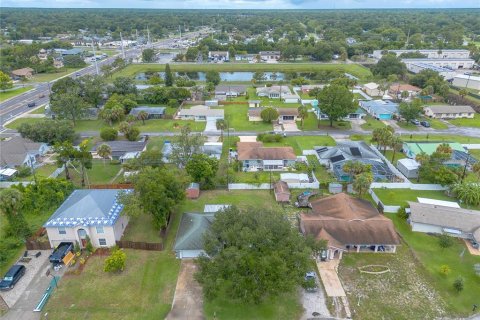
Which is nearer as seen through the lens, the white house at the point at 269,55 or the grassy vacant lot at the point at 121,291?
the grassy vacant lot at the point at 121,291

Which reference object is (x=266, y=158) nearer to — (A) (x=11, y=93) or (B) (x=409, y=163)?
(B) (x=409, y=163)

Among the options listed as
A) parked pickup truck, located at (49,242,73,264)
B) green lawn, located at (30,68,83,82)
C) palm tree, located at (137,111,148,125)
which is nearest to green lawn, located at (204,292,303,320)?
parked pickup truck, located at (49,242,73,264)

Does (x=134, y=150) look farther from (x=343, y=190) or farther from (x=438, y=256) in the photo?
(x=438, y=256)

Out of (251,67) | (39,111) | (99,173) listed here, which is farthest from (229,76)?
(99,173)

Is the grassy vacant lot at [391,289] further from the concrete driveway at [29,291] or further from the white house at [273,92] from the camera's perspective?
the white house at [273,92]

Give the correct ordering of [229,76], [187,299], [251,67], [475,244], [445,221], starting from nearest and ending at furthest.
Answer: [187,299] < [475,244] < [445,221] < [229,76] < [251,67]

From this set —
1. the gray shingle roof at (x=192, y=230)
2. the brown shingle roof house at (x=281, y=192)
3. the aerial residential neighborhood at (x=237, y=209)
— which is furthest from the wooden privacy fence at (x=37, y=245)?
the brown shingle roof house at (x=281, y=192)
